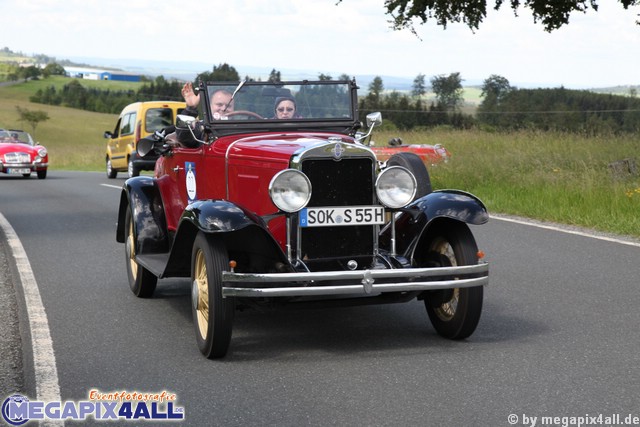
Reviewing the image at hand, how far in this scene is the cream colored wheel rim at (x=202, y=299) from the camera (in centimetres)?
600

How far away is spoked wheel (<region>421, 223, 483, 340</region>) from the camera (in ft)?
20.0

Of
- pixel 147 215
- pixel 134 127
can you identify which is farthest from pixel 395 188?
pixel 134 127

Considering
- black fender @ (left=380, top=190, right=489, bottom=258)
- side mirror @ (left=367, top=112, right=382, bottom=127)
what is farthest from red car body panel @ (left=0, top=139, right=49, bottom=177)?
black fender @ (left=380, top=190, right=489, bottom=258)

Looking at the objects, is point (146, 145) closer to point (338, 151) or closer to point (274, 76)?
point (274, 76)

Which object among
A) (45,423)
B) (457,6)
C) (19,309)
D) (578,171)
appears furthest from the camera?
(457,6)

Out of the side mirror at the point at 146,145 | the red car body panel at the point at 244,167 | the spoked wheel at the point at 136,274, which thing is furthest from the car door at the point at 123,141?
the red car body panel at the point at 244,167

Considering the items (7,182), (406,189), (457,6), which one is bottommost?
(7,182)

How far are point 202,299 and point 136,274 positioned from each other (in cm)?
217

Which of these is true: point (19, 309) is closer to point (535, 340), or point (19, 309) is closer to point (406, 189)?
point (406, 189)

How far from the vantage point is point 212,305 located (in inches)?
224

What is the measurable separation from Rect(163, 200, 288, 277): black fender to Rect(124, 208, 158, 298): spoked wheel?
1.54m

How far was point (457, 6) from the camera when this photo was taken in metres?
20.9

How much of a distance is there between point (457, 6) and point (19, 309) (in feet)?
50.5

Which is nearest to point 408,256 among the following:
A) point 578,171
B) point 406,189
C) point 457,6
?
point 406,189
